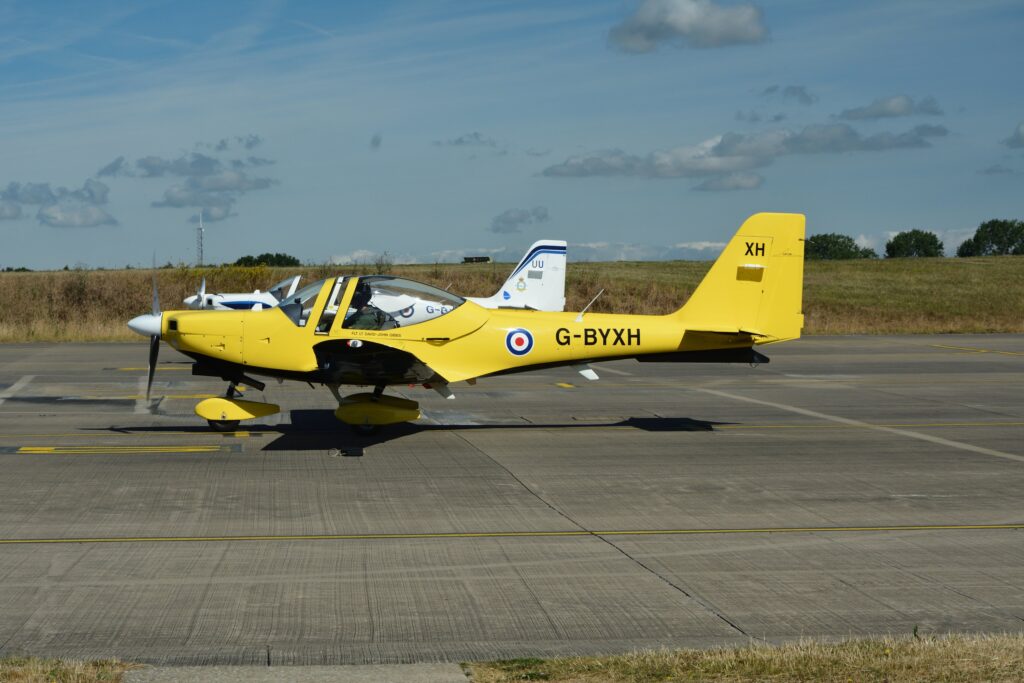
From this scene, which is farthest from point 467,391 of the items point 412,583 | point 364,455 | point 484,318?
point 412,583

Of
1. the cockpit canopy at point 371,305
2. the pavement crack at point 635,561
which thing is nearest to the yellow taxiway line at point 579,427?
the cockpit canopy at point 371,305

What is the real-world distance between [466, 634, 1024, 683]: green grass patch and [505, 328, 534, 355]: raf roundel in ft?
29.0

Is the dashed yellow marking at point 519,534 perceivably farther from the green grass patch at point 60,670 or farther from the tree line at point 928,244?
the tree line at point 928,244

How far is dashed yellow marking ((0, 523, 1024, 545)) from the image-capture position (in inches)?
368

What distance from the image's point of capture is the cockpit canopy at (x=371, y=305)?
14500 mm

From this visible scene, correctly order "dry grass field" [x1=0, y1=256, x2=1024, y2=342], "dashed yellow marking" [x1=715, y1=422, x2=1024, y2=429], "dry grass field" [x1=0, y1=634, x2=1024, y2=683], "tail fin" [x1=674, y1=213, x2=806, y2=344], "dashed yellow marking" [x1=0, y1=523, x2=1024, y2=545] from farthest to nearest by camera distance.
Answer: "dry grass field" [x1=0, y1=256, x2=1024, y2=342] < "dashed yellow marking" [x1=715, y1=422, x2=1024, y2=429] < "tail fin" [x1=674, y1=213, x2=806, y2=344] < "dashed yellow marking" [x1=0, y1=523, x2=1024, y2=545] < "dry grass field" [x1=0, y1=634, x2=1024, y2=683]

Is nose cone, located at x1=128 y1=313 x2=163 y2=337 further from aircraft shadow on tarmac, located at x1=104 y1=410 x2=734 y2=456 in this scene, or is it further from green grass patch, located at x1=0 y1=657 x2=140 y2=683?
green grass patch, located at x1=0 y1=657 x2=140 y2=683

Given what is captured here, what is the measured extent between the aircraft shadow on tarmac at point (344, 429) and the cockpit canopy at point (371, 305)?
153 cm

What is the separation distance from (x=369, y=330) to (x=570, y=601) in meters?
7.55

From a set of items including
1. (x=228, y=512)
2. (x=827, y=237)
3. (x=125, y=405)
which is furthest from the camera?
(x=827, y=237)

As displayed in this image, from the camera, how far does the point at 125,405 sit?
18.5m

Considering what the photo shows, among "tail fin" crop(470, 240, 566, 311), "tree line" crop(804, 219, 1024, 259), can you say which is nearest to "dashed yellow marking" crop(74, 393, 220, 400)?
"tail fin" crop(470, 240, 566, 311)

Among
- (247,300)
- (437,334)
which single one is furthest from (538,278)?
(437,334)

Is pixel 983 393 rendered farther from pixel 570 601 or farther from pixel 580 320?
pixel 570 601
